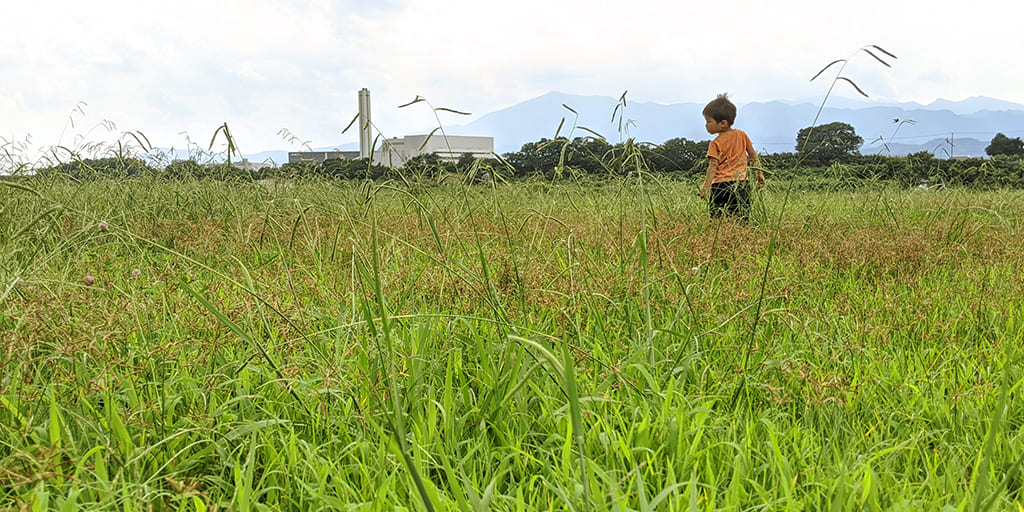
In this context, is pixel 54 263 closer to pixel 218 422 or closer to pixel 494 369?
pixel 218 422

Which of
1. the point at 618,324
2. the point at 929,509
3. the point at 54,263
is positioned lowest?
the point at 929,509

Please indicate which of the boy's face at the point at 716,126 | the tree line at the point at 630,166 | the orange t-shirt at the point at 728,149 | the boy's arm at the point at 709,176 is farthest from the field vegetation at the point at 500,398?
the boy's face at the point at 716,126

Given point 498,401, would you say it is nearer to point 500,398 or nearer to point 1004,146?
point 500,398

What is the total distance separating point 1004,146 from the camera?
39.4 feet

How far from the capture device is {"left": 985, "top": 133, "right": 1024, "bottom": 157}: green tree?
11711 mm

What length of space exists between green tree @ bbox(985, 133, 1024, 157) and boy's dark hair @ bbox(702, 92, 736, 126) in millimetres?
10424

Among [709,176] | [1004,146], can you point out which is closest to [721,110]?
[709,176]

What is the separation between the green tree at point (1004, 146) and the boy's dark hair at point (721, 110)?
34.2ft

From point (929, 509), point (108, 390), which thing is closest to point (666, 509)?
point (929, 509)

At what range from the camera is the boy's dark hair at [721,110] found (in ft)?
16.1

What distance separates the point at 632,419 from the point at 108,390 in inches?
44.5

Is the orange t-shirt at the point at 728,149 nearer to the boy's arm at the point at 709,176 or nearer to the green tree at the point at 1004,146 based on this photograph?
the boy's arm at the point at 709,176

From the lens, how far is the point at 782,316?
70.7 inches

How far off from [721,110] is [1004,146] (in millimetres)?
11217
